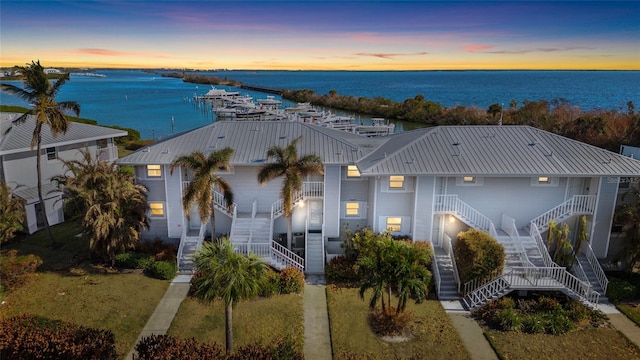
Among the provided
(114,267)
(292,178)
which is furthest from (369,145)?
(114,267)

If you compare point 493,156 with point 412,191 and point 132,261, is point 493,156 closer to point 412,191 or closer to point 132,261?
point 412,191

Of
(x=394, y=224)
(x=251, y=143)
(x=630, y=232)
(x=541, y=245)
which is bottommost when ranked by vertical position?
(x=541, y=245)

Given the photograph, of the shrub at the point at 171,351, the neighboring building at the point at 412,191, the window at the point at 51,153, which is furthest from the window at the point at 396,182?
the window at the point at 51,153

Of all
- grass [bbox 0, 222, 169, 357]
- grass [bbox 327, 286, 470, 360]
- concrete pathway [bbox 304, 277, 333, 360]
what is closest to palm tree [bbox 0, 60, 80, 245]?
grass [bbox 0, 222, 169, 357]

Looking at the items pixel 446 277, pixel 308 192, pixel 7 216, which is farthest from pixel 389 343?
pixel 7 216

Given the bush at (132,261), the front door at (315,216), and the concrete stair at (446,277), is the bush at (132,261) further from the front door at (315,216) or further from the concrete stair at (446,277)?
the concrete stair at (446,277)

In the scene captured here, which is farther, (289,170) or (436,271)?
(289,170)
